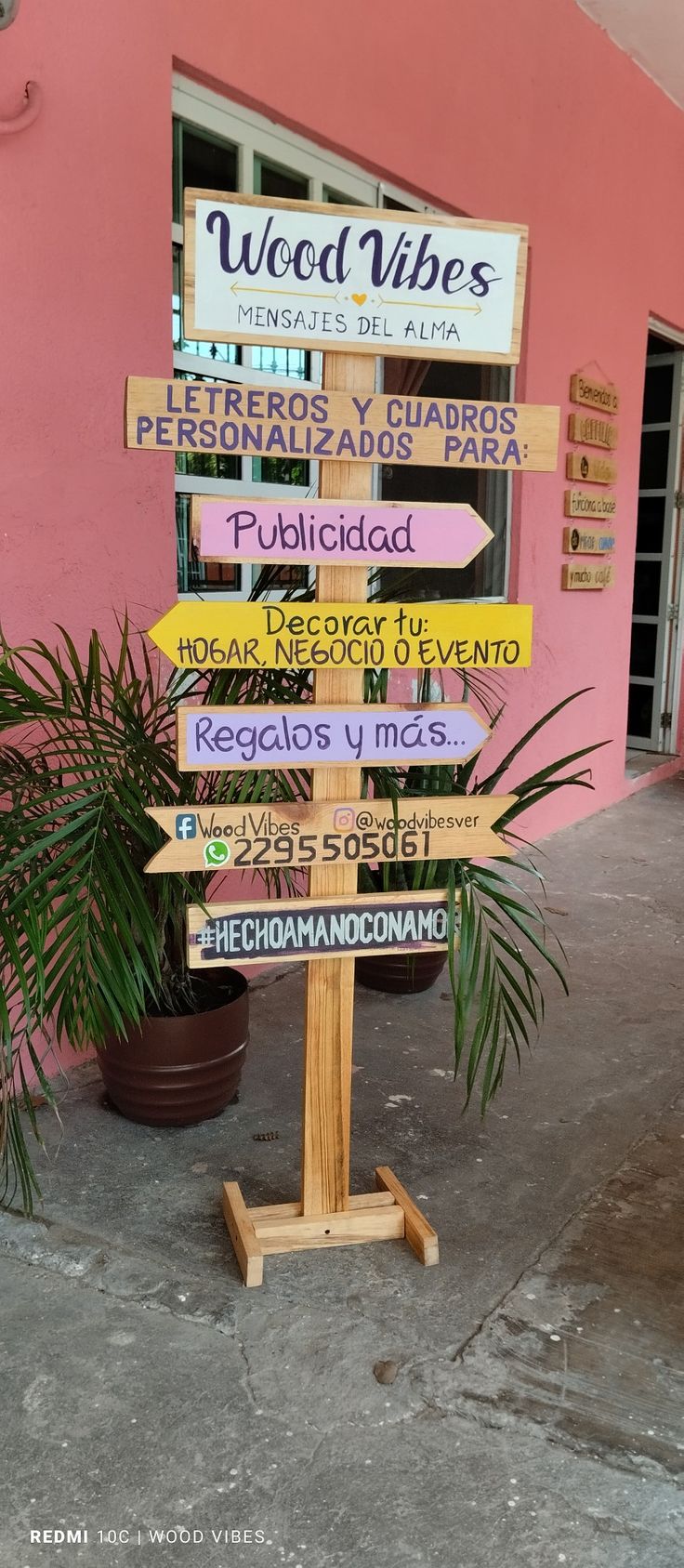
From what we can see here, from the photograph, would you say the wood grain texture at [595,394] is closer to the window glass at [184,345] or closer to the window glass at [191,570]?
the window glass at [184,345]

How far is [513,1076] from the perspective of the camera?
271cm

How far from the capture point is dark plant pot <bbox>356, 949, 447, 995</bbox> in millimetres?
3170

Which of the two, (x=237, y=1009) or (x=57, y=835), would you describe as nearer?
(x=57, y=835)

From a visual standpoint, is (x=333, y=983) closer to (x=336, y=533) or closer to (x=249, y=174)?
(x=336, y=533)

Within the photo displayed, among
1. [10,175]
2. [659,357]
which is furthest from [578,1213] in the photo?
[659,357]

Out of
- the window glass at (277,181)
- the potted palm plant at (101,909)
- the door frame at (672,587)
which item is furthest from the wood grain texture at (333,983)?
the door frame at (672,587)

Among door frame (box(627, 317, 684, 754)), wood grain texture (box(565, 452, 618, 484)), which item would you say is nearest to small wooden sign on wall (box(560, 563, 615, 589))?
wood grain texture (box(565, 452, 618, 484))

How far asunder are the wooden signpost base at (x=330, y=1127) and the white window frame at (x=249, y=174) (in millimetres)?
959

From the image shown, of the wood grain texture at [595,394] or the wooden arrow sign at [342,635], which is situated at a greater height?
the wood grain texture at [595,394]

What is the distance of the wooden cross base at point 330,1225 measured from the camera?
1.96m

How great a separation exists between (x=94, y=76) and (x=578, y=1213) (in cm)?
252

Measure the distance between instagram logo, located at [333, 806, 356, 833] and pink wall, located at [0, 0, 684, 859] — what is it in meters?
0.98

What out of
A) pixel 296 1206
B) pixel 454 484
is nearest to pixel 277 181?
pixel 454 484

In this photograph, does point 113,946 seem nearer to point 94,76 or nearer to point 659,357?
point 94,76
